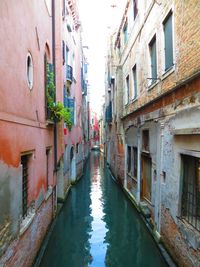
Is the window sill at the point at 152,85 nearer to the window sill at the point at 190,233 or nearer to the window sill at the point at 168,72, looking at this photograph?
the window sill at the point at 168,72

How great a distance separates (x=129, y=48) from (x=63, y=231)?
28.9ft

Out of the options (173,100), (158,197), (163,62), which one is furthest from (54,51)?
(158,197)

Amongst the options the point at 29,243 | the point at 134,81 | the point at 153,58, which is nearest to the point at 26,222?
the point at 29,243

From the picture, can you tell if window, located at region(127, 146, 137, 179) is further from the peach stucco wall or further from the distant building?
the distant building

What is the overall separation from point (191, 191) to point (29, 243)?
3.53m

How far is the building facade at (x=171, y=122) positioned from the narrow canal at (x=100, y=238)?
595 mm

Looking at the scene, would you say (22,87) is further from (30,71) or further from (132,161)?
(132,161)

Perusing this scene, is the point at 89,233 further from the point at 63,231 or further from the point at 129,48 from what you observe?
the point at 129,48

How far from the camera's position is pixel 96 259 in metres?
7.11

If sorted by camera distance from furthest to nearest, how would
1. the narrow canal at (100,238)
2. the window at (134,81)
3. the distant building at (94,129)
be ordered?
the distant building at (94,129) → the window at (134,81) → the narrow canal at (100,238)

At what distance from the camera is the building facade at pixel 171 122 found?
5.67 metres

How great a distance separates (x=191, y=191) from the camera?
19.6 feet

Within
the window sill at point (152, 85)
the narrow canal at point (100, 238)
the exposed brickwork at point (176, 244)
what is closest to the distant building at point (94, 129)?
the narrow canal at point (100, 238)

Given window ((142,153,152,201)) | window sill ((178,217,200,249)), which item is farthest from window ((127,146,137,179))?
window sill ((178,217,200,249))
